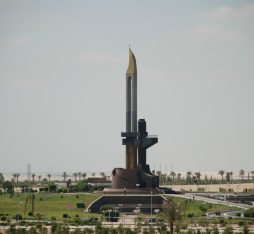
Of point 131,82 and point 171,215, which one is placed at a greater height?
point 131,82

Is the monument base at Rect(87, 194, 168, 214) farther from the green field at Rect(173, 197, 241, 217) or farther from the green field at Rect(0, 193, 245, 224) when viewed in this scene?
the green field at Rect(173, 197, 241, 217)

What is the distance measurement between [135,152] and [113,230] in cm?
3904

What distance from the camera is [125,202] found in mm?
140500

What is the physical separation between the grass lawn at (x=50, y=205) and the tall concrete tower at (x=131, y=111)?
9366 mm

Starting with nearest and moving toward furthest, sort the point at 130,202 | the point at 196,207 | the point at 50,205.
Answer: the point at 196,207 < the point at 130,202 < the point at 50,205

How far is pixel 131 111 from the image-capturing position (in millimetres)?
144625

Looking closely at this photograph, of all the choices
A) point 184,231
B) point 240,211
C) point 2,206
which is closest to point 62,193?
point 2,206

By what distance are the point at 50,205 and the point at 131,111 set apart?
19442 millimetres

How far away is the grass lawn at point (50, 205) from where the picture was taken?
134 meters

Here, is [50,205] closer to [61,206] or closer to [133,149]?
[61,206]

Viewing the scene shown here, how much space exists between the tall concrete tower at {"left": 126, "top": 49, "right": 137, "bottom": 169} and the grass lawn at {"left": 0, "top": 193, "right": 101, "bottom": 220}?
9366 millimetres

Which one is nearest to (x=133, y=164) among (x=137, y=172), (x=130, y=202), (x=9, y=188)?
(x=137, y=172)

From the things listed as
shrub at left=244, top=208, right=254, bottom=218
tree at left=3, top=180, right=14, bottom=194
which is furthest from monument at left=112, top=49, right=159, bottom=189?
tree at left=3, top=180, right=14, bottom=194

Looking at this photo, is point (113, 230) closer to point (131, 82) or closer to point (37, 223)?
point (37, 223)
